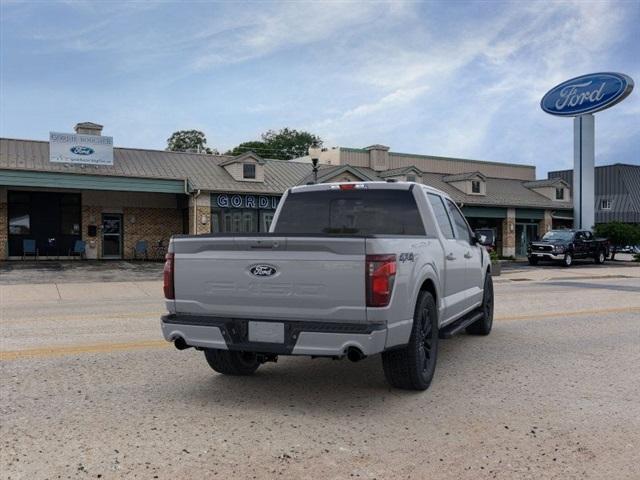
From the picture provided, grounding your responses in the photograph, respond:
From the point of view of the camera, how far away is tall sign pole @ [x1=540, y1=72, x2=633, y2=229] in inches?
1380

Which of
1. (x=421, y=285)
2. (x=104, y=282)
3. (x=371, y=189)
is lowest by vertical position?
(x=104, y=282)

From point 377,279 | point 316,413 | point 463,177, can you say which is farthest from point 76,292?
point 463,177

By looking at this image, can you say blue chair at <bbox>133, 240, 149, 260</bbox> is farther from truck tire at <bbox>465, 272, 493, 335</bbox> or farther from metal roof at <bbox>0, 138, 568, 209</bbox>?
truck tire at <bbox>465, 272, 493, 335</bbox>

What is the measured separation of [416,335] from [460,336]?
3562 millimetres

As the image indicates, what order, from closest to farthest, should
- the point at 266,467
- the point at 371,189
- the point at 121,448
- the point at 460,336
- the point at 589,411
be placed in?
the point at 266,467, the point at 121,448, the point at 589,411, the point at 371,189, the point at 460,336

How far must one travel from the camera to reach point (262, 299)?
4.93 meters

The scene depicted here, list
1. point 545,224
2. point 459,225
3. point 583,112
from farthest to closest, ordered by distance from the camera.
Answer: point 545,224
point 583,112
point 459,225

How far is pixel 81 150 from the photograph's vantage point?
27.3 m

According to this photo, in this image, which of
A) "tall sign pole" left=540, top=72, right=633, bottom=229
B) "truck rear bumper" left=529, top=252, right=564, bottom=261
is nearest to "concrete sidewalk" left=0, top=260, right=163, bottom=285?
"truck rear bumper" left=529, top=252, right=564, bottom=261

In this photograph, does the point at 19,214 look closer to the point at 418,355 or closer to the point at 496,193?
the point at 418,355

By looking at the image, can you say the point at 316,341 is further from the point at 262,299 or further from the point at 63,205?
the point at 63,205

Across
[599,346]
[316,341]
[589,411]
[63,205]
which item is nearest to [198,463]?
[316,341]

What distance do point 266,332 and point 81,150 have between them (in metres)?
25.0

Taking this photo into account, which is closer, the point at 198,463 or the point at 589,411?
the point at 198,463
